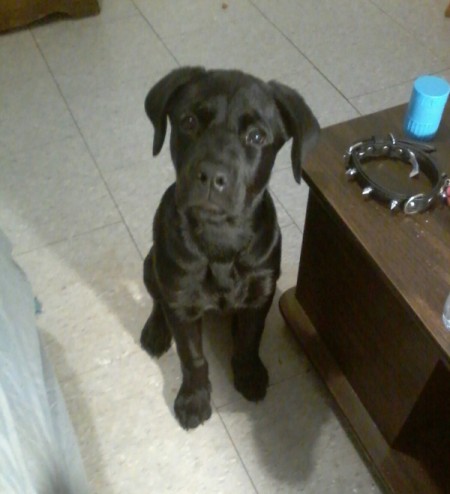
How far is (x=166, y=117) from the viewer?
41.9 inches

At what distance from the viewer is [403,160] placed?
1.12 meters

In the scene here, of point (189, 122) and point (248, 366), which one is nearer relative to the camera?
point (189, 122)

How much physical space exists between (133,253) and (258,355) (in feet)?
1.58

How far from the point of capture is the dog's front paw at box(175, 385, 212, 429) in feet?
4.38

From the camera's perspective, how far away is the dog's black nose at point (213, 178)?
0.92 metres

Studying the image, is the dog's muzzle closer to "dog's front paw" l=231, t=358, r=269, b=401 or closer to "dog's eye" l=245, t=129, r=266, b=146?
"dog's eye" l=245, t=129, r=266, b=146

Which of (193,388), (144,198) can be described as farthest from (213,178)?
(144,198)

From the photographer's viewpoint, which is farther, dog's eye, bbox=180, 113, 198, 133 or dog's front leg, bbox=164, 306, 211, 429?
dog's front leg, bbox=164, 306, 211, 429

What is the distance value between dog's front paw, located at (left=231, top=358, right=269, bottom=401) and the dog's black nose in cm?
57

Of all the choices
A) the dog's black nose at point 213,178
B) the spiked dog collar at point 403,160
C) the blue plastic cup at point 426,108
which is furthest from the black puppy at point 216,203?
the blue plastic cup at point 426,108

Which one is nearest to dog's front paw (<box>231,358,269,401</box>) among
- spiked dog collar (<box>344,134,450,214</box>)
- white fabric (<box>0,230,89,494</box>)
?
white fabric (<box>0,230,89,494</box>)

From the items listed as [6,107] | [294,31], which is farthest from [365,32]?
[6,107]

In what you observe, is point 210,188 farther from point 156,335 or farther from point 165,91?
point 156,335

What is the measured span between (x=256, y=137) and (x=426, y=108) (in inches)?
13.6
